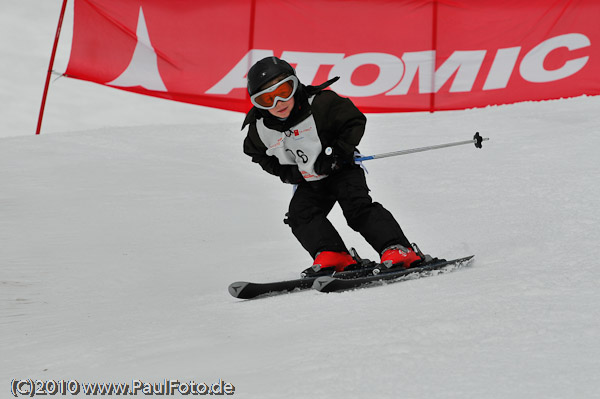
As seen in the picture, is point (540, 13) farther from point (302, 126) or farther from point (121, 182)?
point (302, 126)

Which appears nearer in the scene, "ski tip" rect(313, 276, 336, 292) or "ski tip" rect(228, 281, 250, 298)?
"ski tip" rect(313, 276, 336, 292)

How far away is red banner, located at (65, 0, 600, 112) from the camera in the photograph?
390 inches

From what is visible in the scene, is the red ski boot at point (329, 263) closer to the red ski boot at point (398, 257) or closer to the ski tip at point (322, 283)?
the red ski boot at point (398, 257)

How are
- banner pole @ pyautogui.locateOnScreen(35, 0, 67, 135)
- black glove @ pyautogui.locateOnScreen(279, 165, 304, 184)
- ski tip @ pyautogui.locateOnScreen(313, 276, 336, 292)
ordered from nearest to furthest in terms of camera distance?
ski tip @ pyautogui.locateOnScreen(313, 276, 336, 292) < black glove @ pyautogui.locateOnScreen(279, 165, 304, 184) < banner pole @ pyautogui.locateOnScreen(35, 0, 67, 135)

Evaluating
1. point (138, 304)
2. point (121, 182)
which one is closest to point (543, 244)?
point (138, 304)

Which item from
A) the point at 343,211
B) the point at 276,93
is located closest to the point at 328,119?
the point at 276,93

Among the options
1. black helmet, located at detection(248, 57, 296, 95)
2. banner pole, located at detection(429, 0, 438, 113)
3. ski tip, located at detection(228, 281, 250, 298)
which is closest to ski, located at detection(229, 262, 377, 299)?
ski tip, located at detection(228, 281, 250, 298)

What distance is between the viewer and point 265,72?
3387 mm

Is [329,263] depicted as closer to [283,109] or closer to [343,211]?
[343,211]

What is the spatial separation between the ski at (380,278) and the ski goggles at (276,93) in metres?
0.91

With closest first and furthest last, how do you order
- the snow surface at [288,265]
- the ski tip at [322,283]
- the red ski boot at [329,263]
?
the snow surface at [288,265]
the ski tip at [322,283]
the red ski boot at [329,263]

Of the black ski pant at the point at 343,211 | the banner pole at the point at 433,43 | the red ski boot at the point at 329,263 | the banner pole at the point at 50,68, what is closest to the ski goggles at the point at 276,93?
the black ski pant at the point at 343,211

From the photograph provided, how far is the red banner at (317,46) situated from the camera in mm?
9914

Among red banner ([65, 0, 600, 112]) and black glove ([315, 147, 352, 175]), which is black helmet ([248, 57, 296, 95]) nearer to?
black glove ([315, 147, 352, 175])
